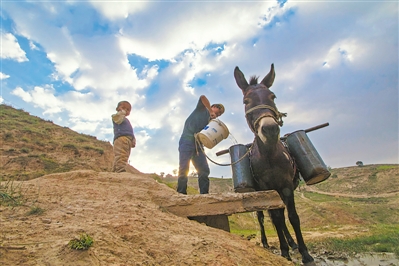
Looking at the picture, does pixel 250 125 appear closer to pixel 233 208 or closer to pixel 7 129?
pixel 233 208

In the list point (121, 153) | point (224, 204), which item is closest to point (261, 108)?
point (224, 204)

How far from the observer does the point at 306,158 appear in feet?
15.8

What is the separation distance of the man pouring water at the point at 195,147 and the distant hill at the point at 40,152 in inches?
503

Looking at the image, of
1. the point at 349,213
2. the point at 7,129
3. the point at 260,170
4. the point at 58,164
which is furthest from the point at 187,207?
the point at 7,129

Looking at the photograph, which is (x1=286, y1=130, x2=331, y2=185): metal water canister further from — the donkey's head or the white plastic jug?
the white plastic jug

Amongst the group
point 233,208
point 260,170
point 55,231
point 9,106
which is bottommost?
point 55,231

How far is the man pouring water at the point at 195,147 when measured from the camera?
17.4ft

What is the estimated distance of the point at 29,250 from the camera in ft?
6.12

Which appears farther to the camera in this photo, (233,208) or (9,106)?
(9,106)

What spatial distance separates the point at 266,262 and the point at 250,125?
2355 millimetres

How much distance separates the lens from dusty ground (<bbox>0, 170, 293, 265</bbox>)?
6.13ft

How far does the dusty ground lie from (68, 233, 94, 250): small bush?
0.04m

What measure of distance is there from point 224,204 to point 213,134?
1.74 m

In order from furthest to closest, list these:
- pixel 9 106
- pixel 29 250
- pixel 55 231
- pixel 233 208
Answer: pixel 9 106
pixel 233 208
pixel 55 231
pixel 29 250
